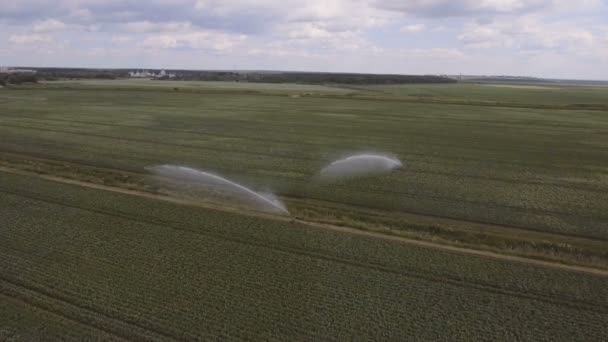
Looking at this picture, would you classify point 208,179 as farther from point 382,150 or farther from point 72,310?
point 382,150

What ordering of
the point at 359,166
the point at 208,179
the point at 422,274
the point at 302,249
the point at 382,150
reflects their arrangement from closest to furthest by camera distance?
the point at 422,274 → the point at 302,249 → the point at 208,179 → the point at 359,166 → the point at 382,150

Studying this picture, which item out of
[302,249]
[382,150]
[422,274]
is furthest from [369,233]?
[382,150]

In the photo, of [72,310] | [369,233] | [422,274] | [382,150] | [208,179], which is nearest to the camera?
[72,310]

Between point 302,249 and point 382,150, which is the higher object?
point 382,150

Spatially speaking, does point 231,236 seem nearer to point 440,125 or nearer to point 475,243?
point 475,243

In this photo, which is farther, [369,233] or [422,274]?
[369,233]

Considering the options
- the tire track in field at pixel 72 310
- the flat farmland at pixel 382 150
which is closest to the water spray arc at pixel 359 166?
the flat farmland at pixel 382 150

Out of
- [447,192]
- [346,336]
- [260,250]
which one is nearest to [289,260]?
[260,250]
